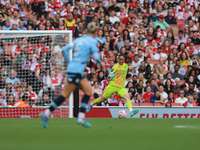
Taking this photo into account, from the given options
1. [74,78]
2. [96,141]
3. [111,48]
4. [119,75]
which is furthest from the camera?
[111,48]

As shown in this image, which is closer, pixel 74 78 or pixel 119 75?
pixel 74 78

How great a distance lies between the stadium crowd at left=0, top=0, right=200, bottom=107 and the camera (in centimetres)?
1342

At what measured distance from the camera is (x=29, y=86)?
13406 mm

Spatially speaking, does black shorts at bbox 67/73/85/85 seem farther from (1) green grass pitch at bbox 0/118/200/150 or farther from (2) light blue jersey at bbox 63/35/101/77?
(1) green grass pitch at bbox 0/118/200/150

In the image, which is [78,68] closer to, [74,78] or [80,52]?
[74,78]

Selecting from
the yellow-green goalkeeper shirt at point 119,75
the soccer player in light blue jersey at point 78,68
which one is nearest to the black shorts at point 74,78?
the soccer player in light blue jersey at point 78,68

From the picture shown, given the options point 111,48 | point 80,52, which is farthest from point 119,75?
point 111,48

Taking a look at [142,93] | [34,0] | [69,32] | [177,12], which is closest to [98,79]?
[142,93]

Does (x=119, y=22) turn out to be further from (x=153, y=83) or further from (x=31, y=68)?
(x=31, y=68)

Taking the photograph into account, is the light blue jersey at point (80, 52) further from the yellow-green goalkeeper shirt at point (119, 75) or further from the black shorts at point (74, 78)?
the yellow-green goalkeeper shirt at point (119, 75)

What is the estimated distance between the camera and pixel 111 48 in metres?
17.7

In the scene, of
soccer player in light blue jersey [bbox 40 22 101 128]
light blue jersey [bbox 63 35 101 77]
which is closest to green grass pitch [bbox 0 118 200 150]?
soccer player in light blue jersey [bbox 40 22 101 128]

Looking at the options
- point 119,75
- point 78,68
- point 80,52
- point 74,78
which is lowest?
Result: point 119,75

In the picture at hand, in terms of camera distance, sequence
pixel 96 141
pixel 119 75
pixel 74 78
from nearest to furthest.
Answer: pixel 96 141, pixel 74 78, pixel 119 75
